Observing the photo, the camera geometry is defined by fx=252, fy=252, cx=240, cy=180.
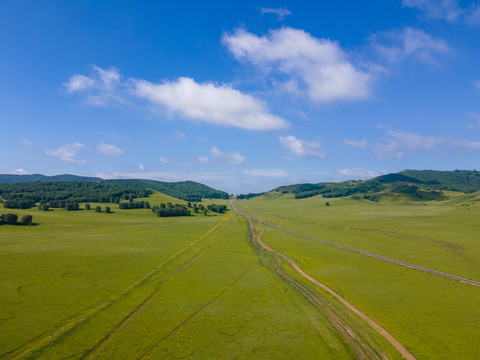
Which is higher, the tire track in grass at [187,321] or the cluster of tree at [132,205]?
the cluster of tree at [132,205]

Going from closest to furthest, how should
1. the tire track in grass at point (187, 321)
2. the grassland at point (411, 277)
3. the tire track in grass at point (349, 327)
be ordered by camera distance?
the tire track in grass at point (187, 321)
the tire track in grass at point (349, 327)
the grassland at point (411, 277)

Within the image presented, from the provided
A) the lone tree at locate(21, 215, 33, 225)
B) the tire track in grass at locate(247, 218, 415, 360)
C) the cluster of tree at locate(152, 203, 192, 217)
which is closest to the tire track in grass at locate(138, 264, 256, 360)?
the tire track in grass at locate(247, 218, 415, 360)

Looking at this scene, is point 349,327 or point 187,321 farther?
point 187,321

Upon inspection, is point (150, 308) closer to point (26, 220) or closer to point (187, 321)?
point (187, 321)

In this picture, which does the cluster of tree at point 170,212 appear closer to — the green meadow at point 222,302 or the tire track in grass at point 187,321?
the green meadow at point 222,302

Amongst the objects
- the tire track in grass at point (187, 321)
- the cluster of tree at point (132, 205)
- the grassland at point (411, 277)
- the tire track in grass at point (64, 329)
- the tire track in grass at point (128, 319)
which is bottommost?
the grassland at point (411, 277)

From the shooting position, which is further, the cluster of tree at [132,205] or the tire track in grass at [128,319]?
the cluster of tree at [132,205]

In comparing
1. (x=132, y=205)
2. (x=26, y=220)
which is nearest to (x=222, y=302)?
(x=26, y=220)

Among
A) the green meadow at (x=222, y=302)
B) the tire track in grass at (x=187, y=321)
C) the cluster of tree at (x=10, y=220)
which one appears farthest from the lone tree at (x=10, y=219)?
the tire track in grass at (x=187, y=321)
